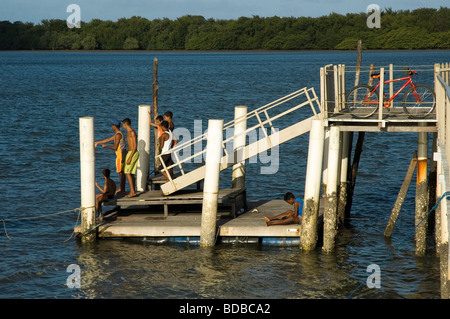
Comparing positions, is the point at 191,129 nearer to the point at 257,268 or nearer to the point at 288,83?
the point at 257,268

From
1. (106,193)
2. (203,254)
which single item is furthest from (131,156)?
(203,254)

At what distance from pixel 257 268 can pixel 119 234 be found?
3679 millimetres

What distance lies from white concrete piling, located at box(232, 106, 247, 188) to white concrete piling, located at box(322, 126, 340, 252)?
7.79 feet

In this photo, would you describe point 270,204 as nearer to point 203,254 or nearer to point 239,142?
point 239,142

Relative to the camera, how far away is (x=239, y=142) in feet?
65.5

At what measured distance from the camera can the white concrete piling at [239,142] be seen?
62.3ft

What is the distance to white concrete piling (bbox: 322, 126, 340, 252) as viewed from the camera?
1772 cm

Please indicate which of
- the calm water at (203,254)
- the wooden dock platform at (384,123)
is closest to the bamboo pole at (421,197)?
the calm water at (203,254)

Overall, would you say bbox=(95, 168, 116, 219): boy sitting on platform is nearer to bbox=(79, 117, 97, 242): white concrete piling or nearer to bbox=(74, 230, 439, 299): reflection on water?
bbox=(79, 117, 97, 242): white concrete piling

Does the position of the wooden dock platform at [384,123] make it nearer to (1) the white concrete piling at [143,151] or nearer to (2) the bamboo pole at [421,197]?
(2) the bamboo pole at [421,197]

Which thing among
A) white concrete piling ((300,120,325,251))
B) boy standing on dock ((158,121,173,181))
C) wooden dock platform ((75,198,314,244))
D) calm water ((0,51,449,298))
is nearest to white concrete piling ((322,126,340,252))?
white concrete piling ((300,120,325,251))

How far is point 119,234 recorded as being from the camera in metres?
18.9

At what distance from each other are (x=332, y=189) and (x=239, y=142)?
325cm
